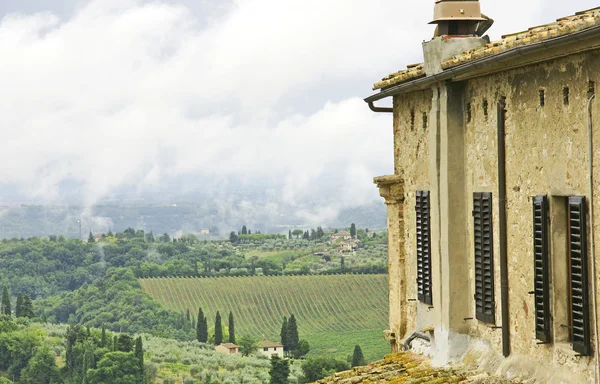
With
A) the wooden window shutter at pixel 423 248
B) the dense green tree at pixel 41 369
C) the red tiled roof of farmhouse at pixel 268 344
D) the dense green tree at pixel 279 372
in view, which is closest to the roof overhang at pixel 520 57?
the wooden window shutter at pixel 423 248

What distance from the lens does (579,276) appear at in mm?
8750

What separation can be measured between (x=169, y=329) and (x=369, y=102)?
5489 inches

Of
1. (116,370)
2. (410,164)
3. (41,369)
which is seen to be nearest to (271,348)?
(116,370)

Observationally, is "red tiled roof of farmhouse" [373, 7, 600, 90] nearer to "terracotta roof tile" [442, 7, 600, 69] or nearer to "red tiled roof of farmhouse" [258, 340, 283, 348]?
"terracotta roof tile" [442, 7, 600, 69]

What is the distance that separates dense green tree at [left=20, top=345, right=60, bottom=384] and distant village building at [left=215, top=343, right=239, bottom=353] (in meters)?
18.6

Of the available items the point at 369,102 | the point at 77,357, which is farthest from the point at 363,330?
the point at 369,102

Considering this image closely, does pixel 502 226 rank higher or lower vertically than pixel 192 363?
higher

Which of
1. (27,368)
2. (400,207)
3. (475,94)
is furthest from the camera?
(27,368)

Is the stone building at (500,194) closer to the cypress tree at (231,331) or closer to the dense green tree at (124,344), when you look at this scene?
the dense green tree at (124,344)

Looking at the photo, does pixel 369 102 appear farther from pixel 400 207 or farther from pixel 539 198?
pixel 539 198

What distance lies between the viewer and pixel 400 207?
1420cm

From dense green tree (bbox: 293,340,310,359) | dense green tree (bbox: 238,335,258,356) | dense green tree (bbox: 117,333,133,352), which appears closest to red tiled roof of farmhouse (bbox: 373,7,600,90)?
dense green tree (bbox: 117,333,133,352)

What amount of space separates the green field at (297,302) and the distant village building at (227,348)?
1105cm

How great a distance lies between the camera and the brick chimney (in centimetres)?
1195
